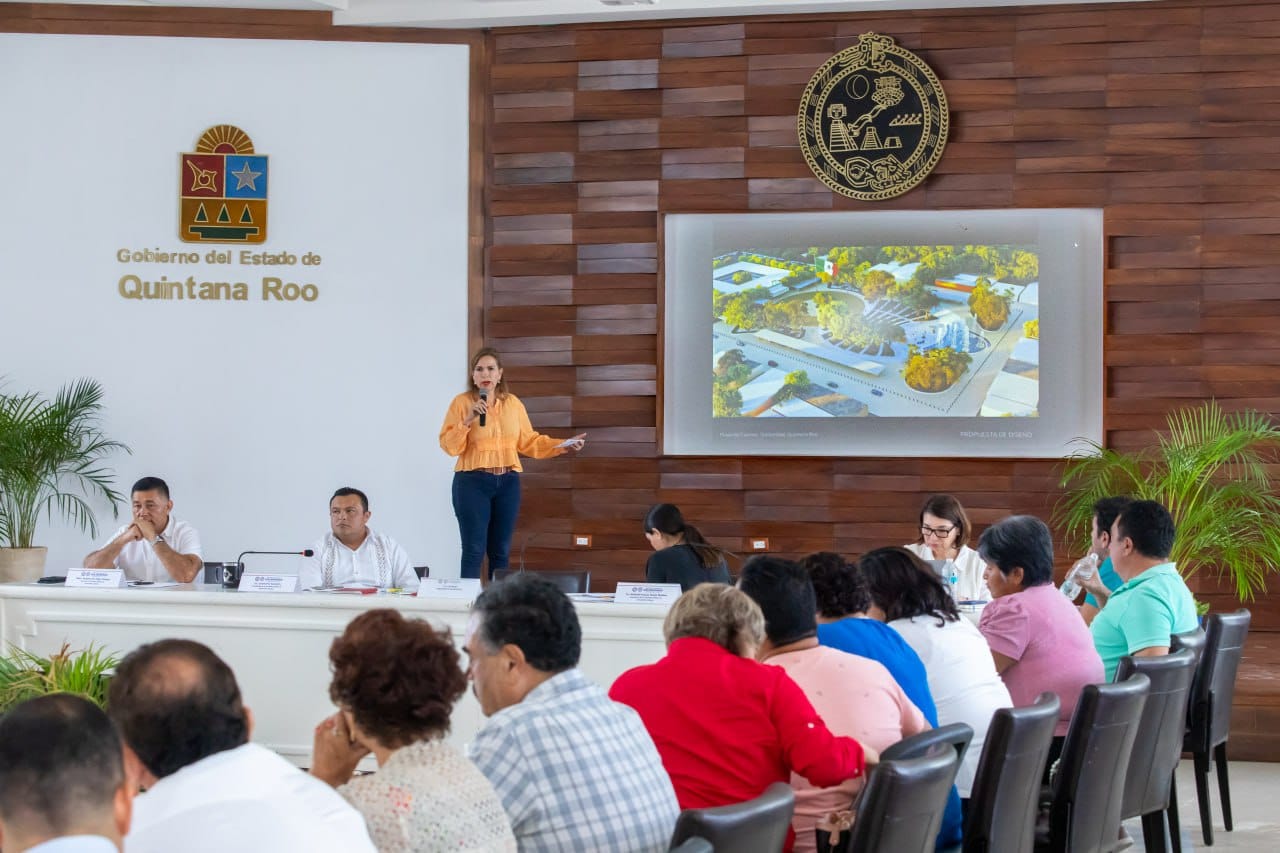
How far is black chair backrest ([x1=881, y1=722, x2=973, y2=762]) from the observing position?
262 cm

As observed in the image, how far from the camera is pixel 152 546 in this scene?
20.1ft

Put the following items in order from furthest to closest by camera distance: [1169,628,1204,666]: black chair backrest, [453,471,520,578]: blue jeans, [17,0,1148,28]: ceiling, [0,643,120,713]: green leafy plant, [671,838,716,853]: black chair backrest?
[17,0,1148,28]: ceiling, [453,471,520,578]: blue jeans, [0,643,120,713]: green leafy plant, [1169,628,1204,666]: black chair backrest, [671,838,716,853]: black chair backrest

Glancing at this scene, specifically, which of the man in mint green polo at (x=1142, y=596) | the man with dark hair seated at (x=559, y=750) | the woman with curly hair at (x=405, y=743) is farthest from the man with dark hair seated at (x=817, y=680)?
the man in mint green polo at (x=1142, y=596)

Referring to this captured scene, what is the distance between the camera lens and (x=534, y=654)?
2.53 meters

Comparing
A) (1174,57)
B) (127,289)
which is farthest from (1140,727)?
(127,289)

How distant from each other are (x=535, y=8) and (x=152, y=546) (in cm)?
372

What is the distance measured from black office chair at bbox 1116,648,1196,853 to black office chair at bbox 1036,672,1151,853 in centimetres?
24

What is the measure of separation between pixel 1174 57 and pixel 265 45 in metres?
5.12

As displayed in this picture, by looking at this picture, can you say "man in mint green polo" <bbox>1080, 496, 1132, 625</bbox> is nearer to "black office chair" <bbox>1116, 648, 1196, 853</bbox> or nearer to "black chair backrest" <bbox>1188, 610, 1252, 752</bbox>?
"black chair backrest" <bbox>1188, 610, 1252, 752</bbox>

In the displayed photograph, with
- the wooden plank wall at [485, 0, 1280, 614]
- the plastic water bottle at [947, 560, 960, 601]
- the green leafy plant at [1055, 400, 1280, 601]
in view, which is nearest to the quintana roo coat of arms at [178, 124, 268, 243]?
the wooden plank wall at [485, 0, 1280, 614]

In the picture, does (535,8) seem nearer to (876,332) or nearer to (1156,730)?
(876,332)

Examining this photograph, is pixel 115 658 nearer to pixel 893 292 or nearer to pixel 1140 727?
pixel 1140 727

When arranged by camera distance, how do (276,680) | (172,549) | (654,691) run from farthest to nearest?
1. (172,549)
2. (276,680)
3. (654,691)

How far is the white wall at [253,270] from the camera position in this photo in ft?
26.6
